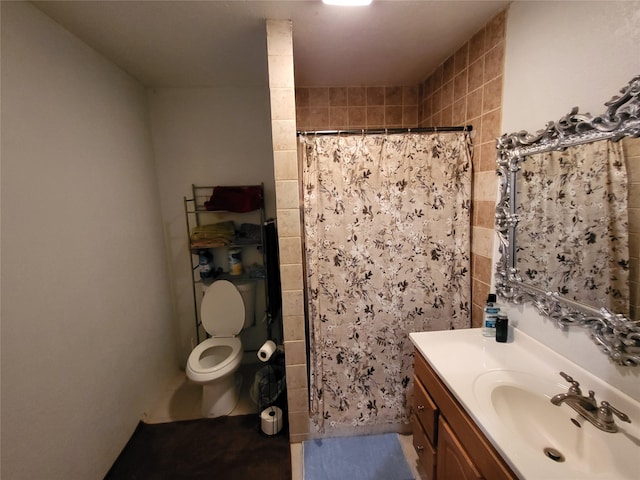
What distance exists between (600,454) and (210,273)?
2267mm

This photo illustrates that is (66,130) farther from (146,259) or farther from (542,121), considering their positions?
(542,121)

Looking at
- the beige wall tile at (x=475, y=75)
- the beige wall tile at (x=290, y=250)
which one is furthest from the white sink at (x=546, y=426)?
the beige wall tile at (x=475, y=75)

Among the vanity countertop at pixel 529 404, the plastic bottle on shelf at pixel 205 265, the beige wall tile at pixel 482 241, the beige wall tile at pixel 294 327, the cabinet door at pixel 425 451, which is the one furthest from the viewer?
the plastic bottle on shelf at pixel 205 265

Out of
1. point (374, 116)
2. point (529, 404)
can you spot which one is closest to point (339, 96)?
point (374, 116)

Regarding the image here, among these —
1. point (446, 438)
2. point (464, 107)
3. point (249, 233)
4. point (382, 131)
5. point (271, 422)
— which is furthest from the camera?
point (249, 233)

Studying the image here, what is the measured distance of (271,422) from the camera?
1731 millimetres

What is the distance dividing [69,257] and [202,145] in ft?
4.04

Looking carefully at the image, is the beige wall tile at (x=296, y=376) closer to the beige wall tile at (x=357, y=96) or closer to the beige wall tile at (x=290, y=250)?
the beige wall tile at (x=290, y=250)

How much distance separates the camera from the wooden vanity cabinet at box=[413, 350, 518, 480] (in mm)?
849

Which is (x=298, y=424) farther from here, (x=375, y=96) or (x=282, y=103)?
(x=375, y=96)

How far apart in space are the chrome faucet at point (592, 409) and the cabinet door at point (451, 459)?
35 cm

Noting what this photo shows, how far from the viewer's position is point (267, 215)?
7.57 ft

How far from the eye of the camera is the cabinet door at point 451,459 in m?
0.93

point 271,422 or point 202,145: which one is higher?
point 202,145
